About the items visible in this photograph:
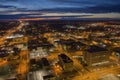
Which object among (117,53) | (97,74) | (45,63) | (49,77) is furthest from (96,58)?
(49,77)

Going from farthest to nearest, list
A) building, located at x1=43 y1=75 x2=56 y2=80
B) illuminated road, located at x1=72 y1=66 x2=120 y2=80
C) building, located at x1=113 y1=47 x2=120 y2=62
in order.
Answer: building, located at x1=113 y1=47 x2=120 y2=62
building, located at x1=43 y1=75 x2=56 y2=80
illuminated road, located at x1=72 y1=66 x2=120 y2=80

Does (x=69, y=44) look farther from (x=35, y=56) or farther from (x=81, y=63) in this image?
(x=81, y=63)

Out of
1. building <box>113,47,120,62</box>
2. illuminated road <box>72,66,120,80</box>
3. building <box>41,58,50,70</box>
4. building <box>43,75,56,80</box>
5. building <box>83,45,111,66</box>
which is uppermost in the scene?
building <box>83,45,111,66</box>

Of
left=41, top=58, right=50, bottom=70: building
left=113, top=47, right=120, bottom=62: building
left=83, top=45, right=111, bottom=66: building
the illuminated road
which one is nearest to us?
the illuminated road

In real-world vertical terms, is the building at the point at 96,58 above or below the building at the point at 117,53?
above

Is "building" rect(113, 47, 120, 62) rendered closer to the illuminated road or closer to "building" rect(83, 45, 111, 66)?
"building" rect(83, 45, 111, 66)

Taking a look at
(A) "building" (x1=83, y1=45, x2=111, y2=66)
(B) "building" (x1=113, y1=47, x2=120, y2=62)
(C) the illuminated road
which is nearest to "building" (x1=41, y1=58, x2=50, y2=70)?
(C) the illuminated road

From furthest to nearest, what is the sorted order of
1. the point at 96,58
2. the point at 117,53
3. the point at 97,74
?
the point at 117,53 → the point at 96,58 → the point at 97,74

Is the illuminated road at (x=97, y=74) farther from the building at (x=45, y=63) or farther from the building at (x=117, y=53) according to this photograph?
the building at (x=45, y=63)

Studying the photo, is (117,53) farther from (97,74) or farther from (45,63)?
(45,63)

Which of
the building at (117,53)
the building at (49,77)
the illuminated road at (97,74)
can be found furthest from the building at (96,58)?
the building at (49,77)

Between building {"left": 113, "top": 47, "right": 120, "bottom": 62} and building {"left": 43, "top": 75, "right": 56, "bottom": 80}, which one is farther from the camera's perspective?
building {"left": 113, "top": 47, "right": 120, "bottom": 62}

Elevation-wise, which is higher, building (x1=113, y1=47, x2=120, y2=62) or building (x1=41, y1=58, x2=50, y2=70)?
building (x1=113, y1=47, x2=120, y2=62)
